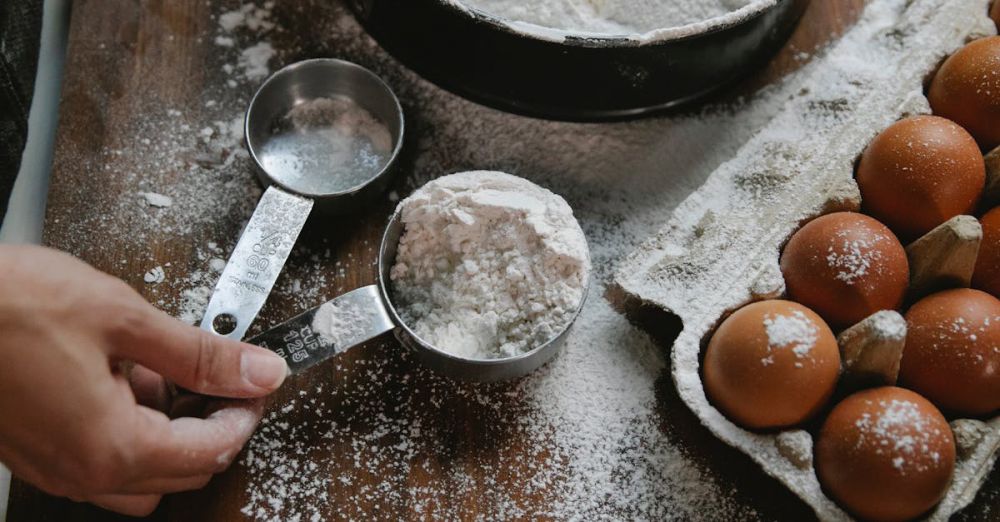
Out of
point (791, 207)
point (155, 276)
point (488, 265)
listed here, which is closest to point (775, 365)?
point (791, 207)

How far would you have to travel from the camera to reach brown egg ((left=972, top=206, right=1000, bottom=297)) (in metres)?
1.14

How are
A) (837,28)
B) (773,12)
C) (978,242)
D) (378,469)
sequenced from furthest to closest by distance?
1. (837,28)
2. (773,12)
3. (378,469)
4. (978,242)

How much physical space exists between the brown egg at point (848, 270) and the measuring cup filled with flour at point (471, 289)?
0.97 ft

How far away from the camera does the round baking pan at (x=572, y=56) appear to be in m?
1.20

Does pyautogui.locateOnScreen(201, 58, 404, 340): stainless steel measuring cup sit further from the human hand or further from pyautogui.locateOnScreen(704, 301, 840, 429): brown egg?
pyautogui.locateOnScreen(704, 301, 840, 429): brown egg

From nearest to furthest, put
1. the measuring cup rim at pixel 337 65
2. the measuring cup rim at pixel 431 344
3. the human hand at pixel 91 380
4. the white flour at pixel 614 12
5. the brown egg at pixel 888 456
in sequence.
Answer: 1. the human hand at pixel 91 380
2. the brown egg at pixel 888 456
3. the measuring cup rim at pixel 431 344
4. the measuring cup rim at pixel 337 65
5. the white flour at pixel 614 12

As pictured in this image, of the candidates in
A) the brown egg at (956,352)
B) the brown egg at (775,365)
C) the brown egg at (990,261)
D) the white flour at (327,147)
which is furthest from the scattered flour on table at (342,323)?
the brown egg at (990,261)

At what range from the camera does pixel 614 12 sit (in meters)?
1.39

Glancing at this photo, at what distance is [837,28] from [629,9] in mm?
422

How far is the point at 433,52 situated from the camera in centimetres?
134

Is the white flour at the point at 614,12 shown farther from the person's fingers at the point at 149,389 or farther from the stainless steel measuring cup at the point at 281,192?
the person's fingers at the point at 149,389

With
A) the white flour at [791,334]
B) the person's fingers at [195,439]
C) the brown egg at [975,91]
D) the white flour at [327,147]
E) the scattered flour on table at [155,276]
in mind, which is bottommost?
the scattered flour on table at [155,276]

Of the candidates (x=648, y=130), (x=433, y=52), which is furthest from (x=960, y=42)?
(x=433, y=52)

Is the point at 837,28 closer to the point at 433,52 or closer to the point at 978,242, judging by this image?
the point at 978,242
